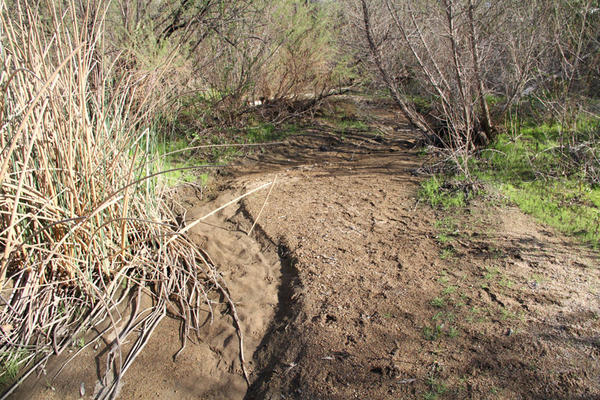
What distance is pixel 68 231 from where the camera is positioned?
8.89 feet

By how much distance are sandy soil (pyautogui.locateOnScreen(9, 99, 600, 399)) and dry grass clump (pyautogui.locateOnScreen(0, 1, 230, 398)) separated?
0.66ft

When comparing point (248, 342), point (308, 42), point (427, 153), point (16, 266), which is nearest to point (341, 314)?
point (248, 342)

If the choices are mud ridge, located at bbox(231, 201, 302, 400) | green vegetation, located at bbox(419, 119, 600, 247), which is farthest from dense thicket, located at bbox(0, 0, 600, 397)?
→ mud ridge, located at bbox(231, 201, 302, 400)

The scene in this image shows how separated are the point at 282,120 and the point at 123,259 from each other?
462cm

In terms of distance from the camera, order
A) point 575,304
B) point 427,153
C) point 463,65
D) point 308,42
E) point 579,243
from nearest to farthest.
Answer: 1. point 575,304
2. point 579,243
3. point 463,65
4. point 427,153
5. point 308,42

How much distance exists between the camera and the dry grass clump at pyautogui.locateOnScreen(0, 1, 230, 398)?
2625mm

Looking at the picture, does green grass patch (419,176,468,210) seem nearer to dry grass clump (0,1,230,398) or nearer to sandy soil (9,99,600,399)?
sandy soil (9,99,600,399)

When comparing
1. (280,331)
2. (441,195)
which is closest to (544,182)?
(441,195)

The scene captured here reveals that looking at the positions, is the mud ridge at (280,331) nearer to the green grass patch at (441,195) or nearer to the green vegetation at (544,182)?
the green vegetation at (544,182)

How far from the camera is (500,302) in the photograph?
268 cm

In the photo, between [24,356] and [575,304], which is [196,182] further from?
[575,304]

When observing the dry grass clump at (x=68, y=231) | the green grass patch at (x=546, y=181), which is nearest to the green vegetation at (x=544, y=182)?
the green grass patch at (x=546, y=181)

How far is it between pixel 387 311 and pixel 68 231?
6.16 ft

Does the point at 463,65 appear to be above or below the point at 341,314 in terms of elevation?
above
